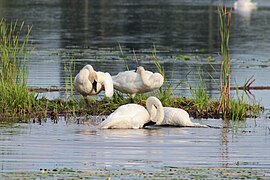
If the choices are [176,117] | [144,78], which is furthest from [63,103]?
[176,117]

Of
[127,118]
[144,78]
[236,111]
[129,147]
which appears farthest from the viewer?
[144,78]

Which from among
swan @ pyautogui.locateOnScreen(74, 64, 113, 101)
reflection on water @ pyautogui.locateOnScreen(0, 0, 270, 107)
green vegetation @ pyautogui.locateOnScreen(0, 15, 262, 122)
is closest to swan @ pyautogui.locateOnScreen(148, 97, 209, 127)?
green vegetation @ pyautogui.locateOnScreen(0, 15, 262, 122)

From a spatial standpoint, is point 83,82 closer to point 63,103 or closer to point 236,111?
point 63,103

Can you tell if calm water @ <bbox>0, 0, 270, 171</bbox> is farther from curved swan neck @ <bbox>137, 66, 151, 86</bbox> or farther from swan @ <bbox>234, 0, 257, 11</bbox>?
swan @ <bbox>234, 0, 257, 11</bbox>

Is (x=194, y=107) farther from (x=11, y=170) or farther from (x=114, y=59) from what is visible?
(x=114, y=59)

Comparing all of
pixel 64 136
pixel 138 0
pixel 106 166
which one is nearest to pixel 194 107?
pixel 64 136

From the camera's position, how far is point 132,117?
1436cm

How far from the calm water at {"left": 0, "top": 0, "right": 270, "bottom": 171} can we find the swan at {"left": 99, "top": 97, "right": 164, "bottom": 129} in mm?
260

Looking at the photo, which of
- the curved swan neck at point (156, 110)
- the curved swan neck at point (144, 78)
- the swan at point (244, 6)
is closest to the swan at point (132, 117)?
the curved swan neck at point (156, 110)

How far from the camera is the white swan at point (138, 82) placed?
16031mm

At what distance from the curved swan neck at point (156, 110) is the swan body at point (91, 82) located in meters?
1.11

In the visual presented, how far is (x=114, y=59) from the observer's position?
92.5ft

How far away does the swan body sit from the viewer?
15.8 meters

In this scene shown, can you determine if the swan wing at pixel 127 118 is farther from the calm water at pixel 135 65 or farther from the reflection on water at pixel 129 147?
the calm water at pixel 135 65
